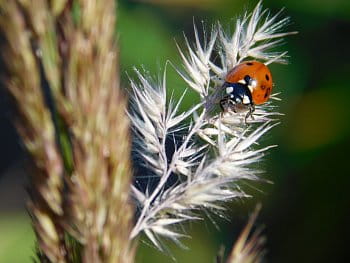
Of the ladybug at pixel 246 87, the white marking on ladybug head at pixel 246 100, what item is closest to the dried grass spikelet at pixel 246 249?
the ladybug at pixel 246 87

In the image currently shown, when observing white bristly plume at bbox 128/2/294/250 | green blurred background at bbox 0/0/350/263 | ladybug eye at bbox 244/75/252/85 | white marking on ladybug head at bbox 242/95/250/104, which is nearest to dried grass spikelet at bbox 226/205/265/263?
white bristly plume at bbox 128/2/294/250

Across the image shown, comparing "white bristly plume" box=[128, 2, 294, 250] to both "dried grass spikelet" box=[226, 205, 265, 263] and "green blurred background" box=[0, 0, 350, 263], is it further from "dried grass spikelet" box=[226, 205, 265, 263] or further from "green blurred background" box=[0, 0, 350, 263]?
"green blurred background" box=[0, 0, 350, 263]

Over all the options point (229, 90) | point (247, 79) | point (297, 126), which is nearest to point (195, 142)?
point (229, 90)

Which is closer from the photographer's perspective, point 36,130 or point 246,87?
point 36,130

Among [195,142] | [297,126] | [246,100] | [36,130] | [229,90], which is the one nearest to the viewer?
[36,130]

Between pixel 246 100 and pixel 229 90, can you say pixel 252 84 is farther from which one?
pixel 229 90

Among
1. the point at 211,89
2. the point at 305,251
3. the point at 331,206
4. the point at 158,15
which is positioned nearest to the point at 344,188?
the point at 331,206

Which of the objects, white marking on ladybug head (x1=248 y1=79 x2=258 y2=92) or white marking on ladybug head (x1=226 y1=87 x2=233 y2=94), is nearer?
white marking on ladybug head (x1=226 y1=87 x2=233 y2=94)
